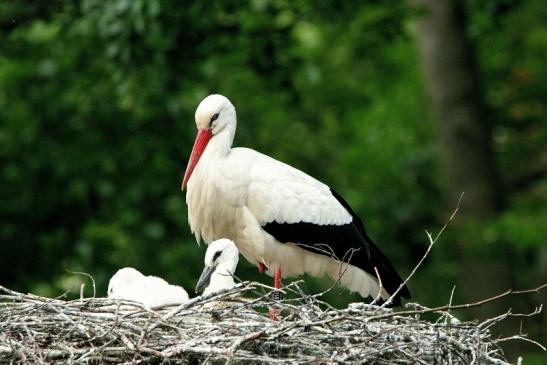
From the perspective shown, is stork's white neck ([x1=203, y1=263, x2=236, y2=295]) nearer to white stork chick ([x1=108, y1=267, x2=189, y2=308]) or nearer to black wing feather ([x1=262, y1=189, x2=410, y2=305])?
white stork chick ([x1=108, y1=267, x2=189, y2=308])

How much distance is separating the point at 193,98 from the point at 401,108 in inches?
133

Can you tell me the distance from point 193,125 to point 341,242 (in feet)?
18.2

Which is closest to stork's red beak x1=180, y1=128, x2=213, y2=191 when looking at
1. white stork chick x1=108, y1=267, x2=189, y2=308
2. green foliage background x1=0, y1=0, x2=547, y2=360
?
white stork chick x1=108, y1=267, x2=189, y2=308

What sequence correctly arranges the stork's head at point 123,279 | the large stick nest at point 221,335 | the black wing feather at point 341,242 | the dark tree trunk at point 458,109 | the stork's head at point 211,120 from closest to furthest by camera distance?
1. the large stick nest at point 221,335
2. the stork's head at point 123,279
3. the stork's head at point 211,120
4. the black wing feather at point 341,242
5. the dark tree trunk at point 458,109

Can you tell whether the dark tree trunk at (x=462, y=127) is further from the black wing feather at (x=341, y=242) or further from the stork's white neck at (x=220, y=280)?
the stork's white neck at (x=220, y=280)

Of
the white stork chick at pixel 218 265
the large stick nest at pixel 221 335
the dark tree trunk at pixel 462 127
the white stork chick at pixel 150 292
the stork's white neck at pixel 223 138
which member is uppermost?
the dark tree trunk at pixel 462 127

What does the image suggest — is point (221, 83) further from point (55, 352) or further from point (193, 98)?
point (55, 352)

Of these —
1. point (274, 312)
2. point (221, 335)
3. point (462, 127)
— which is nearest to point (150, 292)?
point (274, 312)

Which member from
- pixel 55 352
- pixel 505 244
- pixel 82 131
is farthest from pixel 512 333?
pixel 55 352

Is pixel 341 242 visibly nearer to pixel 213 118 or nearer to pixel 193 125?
pixel 213 118

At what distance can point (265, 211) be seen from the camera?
962cm

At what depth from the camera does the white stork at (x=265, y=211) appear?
9594 millimetres

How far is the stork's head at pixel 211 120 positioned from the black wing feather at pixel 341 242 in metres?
0.65

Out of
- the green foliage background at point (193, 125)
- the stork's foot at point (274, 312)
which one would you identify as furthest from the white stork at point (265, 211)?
the green foliage background at point (193, 125)
